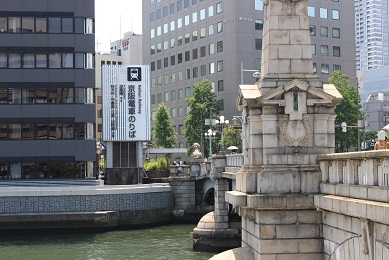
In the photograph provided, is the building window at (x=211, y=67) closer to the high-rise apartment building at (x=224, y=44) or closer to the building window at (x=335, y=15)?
the high-rise apartment building at (x=224, y=44)

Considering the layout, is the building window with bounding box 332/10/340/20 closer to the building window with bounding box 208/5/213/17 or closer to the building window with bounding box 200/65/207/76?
the building window with bounding box 208/5/213/17

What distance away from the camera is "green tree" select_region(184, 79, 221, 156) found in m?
92.7

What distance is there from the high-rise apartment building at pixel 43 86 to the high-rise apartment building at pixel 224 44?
1312 inches

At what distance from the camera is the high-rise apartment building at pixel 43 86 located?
214ft

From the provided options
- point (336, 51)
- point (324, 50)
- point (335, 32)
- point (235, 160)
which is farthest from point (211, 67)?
point (235, 160)

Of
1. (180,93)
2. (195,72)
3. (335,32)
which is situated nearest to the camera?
(335,32)

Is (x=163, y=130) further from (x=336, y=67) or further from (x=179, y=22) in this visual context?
(x=336, y=67)

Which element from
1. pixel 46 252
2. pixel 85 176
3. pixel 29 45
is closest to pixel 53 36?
pixel 29 45

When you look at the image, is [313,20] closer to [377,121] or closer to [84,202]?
[377,121]

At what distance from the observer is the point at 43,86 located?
2574 inches

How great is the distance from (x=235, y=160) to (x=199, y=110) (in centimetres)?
4802

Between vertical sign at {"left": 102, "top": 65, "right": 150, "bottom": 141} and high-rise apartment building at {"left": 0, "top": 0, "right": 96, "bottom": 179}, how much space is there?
5.19 meters

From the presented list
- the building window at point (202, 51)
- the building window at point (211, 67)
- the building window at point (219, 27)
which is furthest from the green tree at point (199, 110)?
the building window at point (202, 51)

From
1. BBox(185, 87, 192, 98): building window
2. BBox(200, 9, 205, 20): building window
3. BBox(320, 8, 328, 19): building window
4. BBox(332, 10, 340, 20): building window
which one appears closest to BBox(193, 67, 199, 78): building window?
BBox(185, 87, 192, 98): building window
